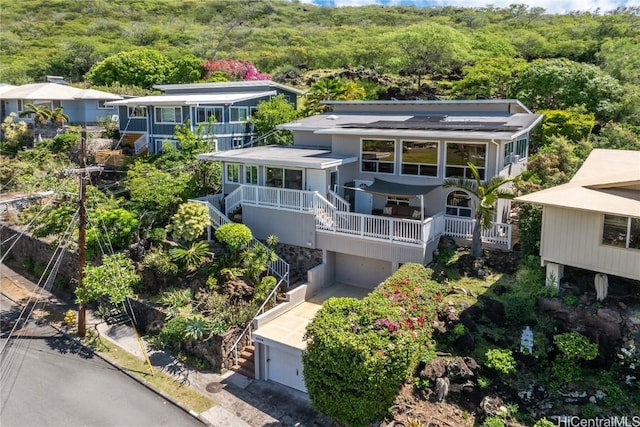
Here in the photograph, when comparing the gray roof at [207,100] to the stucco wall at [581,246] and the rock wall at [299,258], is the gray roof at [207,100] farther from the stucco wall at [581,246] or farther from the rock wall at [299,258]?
the stucco wall at [581,246]

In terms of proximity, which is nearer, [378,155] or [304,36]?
[378,155]

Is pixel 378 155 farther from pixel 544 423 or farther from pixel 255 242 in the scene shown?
pixel 544 423

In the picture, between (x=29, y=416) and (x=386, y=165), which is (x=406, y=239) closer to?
(x=386, y=165)

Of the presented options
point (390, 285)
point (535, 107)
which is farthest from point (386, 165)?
point (535, 107)

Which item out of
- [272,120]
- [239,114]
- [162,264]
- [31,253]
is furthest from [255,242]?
[31,253]

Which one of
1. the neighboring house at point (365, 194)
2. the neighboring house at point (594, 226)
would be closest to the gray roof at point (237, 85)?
the neighboring house at point (365, 194)

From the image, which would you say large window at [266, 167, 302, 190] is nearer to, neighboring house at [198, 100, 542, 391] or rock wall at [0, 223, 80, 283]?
neighboring house at [198, 100, 542, 391]
